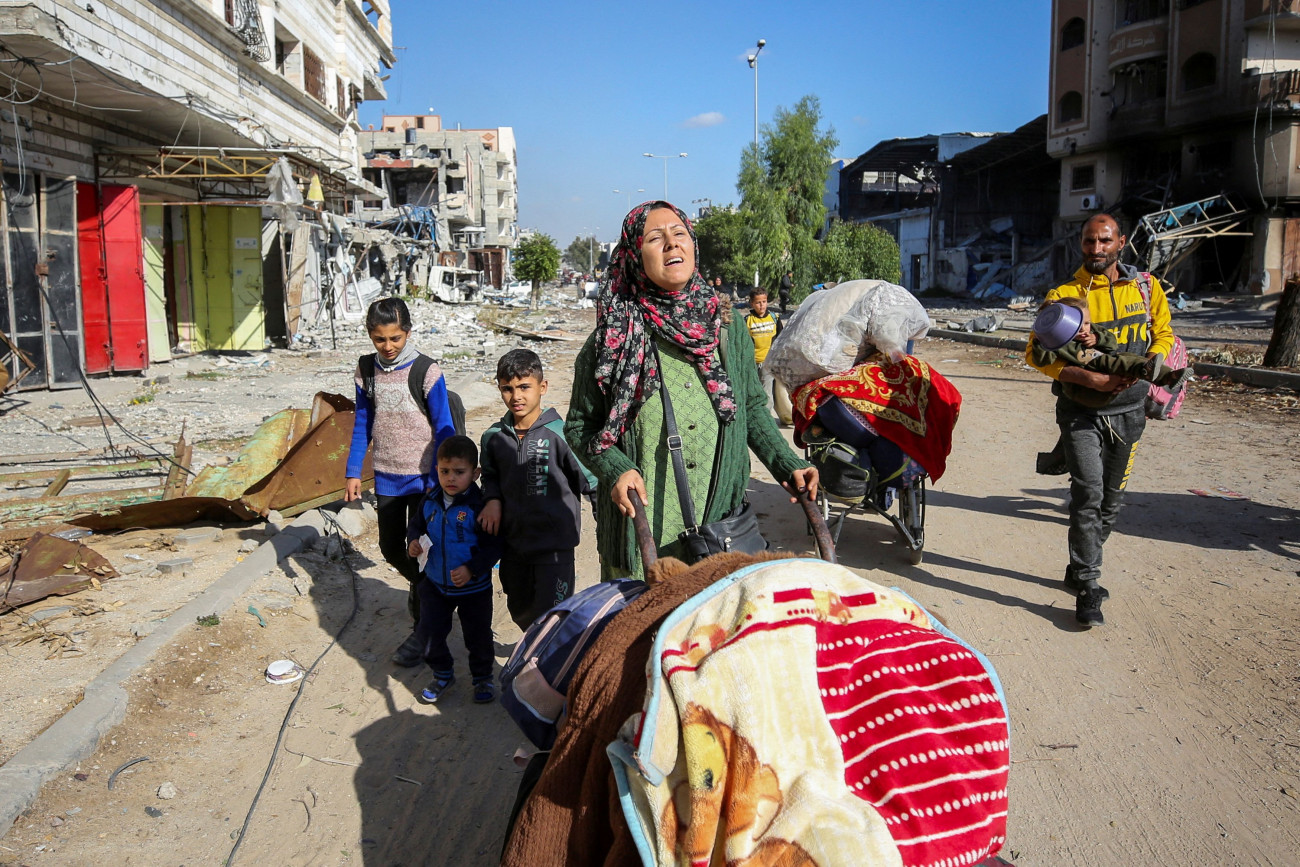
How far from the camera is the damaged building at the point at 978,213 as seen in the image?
43.1m

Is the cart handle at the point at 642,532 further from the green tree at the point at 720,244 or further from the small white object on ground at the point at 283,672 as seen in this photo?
the green tree at the point at 720,244

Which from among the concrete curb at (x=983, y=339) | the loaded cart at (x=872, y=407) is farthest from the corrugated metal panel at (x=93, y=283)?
the concrete curb at (x=983, y=339)

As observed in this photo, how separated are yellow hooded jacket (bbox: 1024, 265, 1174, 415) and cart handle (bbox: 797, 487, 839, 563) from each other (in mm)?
2644

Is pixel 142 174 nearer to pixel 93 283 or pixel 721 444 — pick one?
pixel 93 283

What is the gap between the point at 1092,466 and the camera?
14.7 ft

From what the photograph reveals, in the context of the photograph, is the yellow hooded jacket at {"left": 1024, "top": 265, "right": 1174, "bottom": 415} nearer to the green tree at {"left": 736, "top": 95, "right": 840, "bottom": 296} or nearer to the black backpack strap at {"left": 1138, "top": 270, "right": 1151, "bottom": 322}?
the black backpack strap at {"left": 1138, "top": 270, "right": 1151, "bottom": 322}

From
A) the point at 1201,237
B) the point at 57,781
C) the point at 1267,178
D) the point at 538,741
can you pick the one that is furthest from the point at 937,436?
the point at 1267,178

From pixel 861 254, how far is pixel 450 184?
32.9m

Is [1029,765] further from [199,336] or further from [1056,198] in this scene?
[1056,198]

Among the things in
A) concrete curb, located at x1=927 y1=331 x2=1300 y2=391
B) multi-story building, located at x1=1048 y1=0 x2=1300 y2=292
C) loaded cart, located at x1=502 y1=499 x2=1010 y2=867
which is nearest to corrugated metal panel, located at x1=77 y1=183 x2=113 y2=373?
concrete curb, located at x1=927 y1=331 x2=1300 y2=391

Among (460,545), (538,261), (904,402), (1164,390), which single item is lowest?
(460,545)

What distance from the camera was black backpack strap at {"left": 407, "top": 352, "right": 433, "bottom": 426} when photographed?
421 centimetres

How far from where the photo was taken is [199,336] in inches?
735

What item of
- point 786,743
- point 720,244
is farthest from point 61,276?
point 720,244
